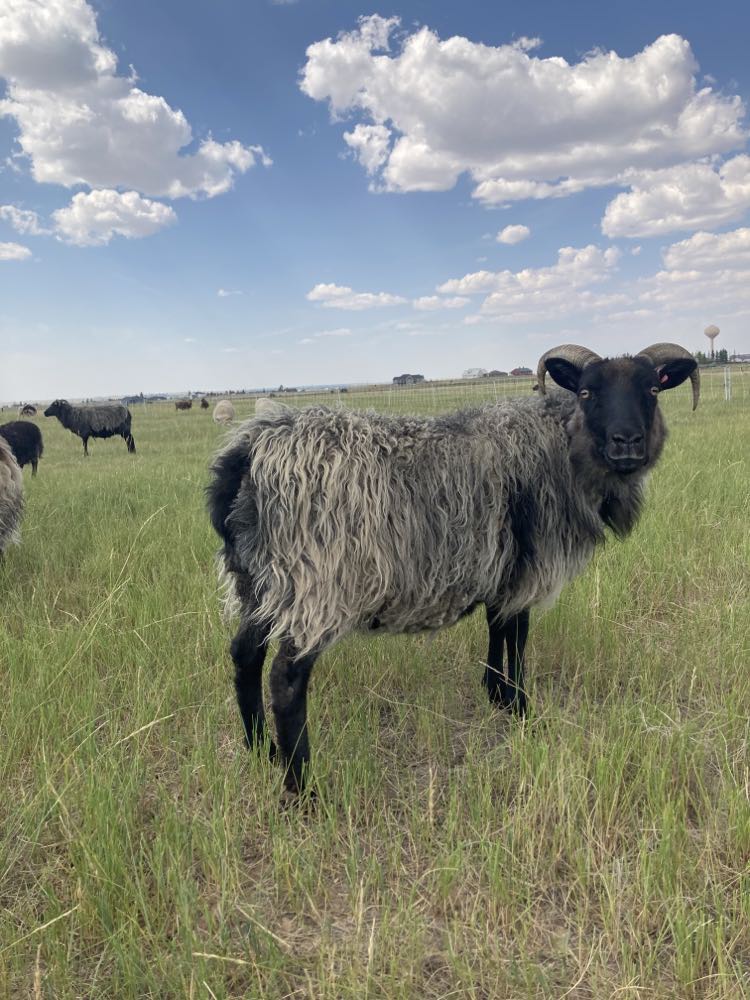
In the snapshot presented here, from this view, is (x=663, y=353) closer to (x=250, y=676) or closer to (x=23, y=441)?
(x=250, y=676)

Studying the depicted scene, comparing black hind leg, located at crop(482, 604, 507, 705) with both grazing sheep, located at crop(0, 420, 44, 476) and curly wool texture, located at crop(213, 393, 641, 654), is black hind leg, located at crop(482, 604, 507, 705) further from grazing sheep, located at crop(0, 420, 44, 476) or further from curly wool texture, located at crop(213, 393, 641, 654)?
grazing sheep, located at crop(0, 420, 44, 476)

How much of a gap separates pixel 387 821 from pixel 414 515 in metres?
1.49

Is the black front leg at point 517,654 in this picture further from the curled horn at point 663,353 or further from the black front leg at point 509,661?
the curled horn at point 663,353

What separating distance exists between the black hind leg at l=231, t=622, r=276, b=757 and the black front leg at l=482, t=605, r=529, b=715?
1.46 metres

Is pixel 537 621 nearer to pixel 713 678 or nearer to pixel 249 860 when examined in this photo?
pixel 713 678

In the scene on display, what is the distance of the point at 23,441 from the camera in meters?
15.0

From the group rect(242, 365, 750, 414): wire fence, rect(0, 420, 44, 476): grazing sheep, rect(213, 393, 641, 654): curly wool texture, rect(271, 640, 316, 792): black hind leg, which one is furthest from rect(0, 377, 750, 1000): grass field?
rect(0, 420, 44, 476): grazing sheep

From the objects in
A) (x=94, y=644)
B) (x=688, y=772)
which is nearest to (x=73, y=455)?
(x=94, y=644)

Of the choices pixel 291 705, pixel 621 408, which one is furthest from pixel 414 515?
pixel 621 408

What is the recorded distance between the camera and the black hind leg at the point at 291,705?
9.82ft

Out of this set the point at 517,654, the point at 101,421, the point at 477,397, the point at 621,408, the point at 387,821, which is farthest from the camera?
the point at 477,397

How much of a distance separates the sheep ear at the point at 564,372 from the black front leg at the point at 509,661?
1.60 metres

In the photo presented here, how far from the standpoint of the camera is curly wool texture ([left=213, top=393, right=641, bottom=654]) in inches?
120

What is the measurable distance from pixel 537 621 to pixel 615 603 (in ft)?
2.20
